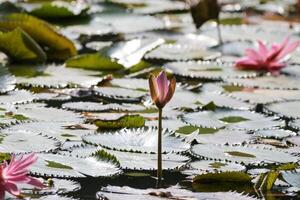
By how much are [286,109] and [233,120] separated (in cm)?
18

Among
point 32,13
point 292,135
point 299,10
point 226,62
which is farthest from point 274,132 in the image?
point 299,10

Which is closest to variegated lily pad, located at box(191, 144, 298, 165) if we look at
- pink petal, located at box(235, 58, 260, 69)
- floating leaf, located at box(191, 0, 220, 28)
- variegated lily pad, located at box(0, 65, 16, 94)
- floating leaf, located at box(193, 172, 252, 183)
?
floating leaf, located at box(193, 172, 252, 183)

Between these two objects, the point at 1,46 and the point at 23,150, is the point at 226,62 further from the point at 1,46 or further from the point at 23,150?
the point at 23,150

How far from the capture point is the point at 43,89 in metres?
2.27

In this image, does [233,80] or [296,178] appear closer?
[296,178]

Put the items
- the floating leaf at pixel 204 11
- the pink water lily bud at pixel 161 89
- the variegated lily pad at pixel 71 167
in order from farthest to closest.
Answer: the floating leaf at pixel 204 11, the variegated lily pad at pixel 71 167, the pink water lily bud at pixel 161 89

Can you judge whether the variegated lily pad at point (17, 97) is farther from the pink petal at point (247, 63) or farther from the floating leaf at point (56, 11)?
the floating leaf at point (56, 11)

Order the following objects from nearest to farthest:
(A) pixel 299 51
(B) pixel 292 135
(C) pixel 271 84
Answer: (B) pixel 292 135 → (C) pixel 271 84 → (A) pixel 299 51

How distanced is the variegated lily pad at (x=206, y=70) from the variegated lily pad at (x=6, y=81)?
0.52m

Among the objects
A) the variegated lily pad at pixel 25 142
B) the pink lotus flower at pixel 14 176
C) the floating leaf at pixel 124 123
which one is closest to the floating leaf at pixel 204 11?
the floating leaf at pixel 124 123

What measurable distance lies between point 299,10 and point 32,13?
1.27 metres

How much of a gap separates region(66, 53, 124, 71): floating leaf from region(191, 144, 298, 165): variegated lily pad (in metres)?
0.77

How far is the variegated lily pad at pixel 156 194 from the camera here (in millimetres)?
1429

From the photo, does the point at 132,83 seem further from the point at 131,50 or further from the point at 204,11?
the point at 204,11
